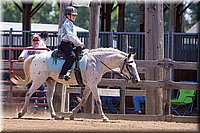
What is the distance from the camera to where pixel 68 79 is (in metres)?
12.7

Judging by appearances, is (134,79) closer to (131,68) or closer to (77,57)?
(131,68)

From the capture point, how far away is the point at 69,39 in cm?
1242

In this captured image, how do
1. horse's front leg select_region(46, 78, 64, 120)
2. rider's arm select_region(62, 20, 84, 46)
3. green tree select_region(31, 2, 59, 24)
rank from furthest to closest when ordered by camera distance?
green tree select_region(31, 2, 59, 24)
horse's front leg select_region(46, 78, 64, 120)
rider's arm select_region(62, 20, 84, 46)

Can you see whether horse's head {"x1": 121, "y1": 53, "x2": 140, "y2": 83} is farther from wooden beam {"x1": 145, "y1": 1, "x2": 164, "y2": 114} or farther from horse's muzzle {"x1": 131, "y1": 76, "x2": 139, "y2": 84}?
wooden beam {"x1": 145, "y1": 1, "x2": 164, "y2": 114}

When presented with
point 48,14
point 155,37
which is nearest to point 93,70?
point 155,37

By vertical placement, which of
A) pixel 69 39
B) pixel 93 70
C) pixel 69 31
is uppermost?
pixel 69 31

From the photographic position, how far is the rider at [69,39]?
12398 millimetres

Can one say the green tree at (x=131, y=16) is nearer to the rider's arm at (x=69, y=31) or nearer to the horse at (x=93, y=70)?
the horse at (x=93, y=70)

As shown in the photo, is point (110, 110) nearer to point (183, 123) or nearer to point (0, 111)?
point (0, 111)

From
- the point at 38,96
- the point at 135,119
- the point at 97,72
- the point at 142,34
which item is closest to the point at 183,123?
the point at 135,119

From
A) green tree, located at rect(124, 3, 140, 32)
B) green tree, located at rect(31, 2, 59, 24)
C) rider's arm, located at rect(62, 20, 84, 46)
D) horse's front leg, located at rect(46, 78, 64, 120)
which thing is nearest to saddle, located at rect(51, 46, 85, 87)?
rider's arm, located at rect(62, 20, 84, 46)

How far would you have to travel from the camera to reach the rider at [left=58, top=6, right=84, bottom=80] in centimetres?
1240

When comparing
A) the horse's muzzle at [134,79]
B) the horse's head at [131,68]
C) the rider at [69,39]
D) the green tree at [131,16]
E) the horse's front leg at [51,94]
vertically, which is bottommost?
the horse's front leg at [51,94]

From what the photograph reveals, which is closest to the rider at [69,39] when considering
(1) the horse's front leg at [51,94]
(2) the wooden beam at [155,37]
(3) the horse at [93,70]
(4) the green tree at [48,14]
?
(3) the horse at [93,70]
